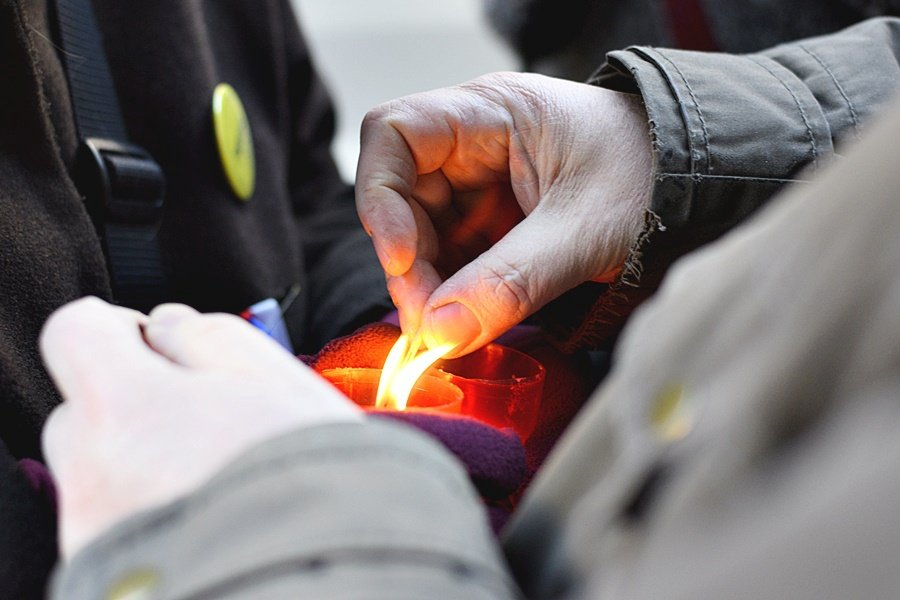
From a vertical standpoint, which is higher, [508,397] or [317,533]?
A: [317,533]

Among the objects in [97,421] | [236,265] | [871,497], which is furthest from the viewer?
[236,265]

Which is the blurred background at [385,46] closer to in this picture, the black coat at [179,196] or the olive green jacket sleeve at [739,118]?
the black coat at [179,196]

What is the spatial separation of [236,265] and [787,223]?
1.58 feet

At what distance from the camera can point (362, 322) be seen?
1.86ft

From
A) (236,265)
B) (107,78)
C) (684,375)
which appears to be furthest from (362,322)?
(684,375)

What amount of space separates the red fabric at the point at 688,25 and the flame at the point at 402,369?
57 centimetres

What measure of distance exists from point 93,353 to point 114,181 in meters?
0.27

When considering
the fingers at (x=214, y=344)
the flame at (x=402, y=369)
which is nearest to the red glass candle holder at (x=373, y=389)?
the flame at (x=402, y=369)

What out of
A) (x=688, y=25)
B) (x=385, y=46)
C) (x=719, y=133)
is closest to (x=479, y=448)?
(x=719, y=133)

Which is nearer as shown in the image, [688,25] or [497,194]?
[497,194]

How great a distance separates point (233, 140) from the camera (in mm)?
629

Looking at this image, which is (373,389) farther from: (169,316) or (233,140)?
(233,140)

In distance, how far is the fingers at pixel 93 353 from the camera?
27cm

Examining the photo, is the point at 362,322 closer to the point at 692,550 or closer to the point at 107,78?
the point at 107,78
